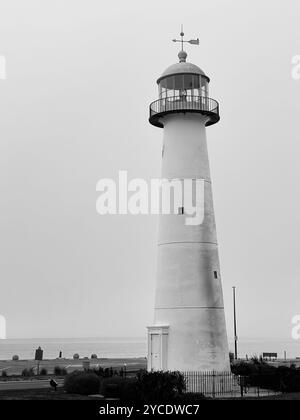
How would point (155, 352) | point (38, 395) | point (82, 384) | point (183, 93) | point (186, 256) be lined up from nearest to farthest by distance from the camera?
point (38, 395) → point (82, 384) → point (186, 256) → point (155, 352) → point (183, 93)

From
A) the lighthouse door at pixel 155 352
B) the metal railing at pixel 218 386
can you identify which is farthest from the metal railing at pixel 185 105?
the metal railing at pixel 218 386

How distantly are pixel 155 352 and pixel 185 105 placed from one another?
1168 centimetres

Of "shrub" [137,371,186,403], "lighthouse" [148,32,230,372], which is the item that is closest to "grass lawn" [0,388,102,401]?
"shrub" [137,371,186,403]

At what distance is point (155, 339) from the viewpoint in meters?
27.8

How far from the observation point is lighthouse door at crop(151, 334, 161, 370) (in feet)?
90.5

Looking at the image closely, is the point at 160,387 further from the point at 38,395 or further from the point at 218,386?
the point at 38,395

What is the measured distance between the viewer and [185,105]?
1121 inches

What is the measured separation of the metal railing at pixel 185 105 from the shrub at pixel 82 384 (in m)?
12.8

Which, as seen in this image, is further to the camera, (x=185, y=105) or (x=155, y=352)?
(x=185, y=105)

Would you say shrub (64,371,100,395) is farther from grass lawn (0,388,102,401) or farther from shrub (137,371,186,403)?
shrub (137,371,186,403)

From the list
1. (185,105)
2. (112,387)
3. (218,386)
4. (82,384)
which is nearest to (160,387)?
(112,387)

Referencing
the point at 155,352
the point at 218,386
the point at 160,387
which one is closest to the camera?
Answer: the point at 160,387
